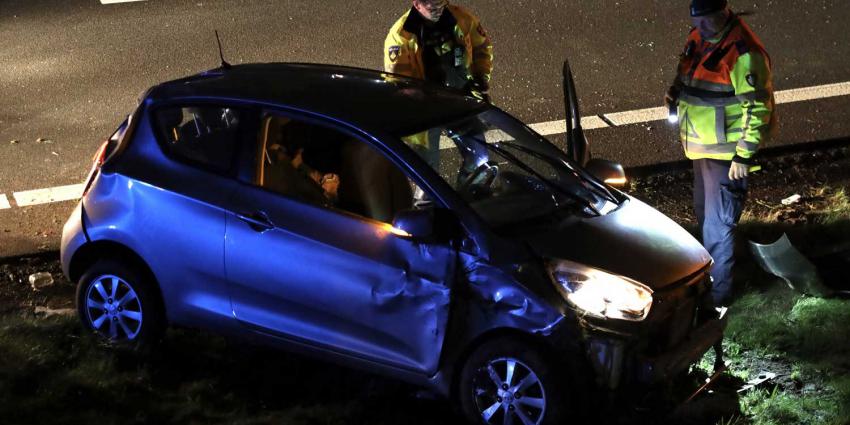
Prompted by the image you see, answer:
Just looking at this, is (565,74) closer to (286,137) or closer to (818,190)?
(286,137)

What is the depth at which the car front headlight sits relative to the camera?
489 centimetres

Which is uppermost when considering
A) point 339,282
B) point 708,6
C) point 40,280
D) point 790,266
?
point 708,6

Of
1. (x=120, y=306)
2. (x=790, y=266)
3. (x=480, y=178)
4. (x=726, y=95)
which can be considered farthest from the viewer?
(x=790, y=266)

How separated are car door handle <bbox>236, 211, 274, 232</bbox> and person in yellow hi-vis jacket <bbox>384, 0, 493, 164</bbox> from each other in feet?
6.29

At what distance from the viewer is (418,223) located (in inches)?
193

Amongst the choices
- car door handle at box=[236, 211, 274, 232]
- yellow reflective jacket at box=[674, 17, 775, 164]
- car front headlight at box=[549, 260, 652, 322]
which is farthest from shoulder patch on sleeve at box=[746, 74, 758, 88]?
car door handle at box=[236, 211, 274, 232]

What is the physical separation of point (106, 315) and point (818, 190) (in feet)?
15.7

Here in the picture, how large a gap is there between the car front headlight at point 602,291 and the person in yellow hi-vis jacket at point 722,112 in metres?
1.52

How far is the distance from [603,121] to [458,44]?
2.35 metres

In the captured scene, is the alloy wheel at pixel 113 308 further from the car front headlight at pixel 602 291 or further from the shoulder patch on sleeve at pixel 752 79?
the shoulder patch on sleeve at pixel 752 79

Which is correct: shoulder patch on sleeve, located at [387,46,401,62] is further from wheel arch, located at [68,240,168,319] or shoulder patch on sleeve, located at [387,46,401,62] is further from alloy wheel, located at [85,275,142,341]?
alloy wheel, located at [85,275,142,341]

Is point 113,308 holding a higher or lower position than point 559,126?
higher

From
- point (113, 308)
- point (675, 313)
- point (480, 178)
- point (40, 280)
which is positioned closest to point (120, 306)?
point (113, 308)

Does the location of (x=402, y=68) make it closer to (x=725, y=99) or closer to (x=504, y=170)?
(x=504, y=170)
